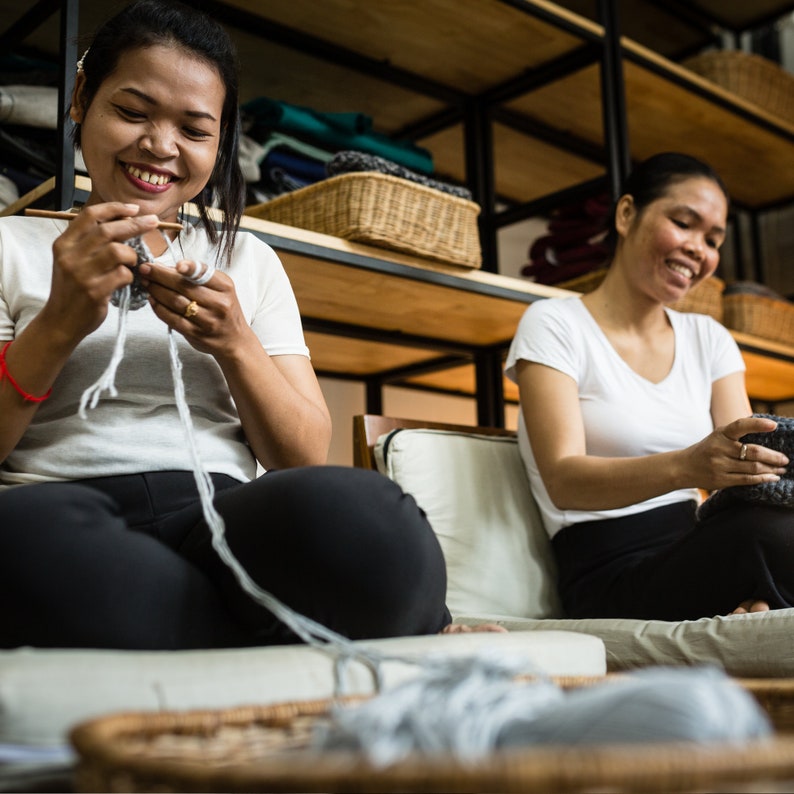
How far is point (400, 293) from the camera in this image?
161 cm

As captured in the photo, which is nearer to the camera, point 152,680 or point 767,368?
point 152,680

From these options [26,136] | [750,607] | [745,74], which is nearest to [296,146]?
[26,136]

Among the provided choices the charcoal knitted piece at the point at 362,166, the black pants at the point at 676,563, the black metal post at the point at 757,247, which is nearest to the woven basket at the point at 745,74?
the black metal post at the point at 757,247

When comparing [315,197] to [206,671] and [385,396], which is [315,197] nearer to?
[385,396]

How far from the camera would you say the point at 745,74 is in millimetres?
2244

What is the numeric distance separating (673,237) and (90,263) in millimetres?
926

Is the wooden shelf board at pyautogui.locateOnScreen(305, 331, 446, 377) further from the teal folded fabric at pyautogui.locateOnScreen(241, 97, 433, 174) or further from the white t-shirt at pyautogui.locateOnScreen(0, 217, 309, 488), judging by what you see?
the white t-shirt at pyautogui.locateOnScreen(0, 217, 309, 488)

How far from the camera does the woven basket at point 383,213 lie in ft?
4.65

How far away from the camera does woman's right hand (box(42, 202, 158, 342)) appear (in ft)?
2.50

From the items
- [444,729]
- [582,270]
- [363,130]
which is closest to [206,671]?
[444,729]

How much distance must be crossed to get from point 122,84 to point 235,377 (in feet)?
1.01

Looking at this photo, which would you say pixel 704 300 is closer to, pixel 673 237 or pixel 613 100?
pixel 613 100

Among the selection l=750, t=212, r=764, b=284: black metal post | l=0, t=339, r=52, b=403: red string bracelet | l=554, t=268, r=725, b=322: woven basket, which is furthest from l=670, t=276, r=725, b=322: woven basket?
l=0, t=339, r=52, b=403: red string bracelet

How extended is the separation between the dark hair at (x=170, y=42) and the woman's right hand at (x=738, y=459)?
0.57 m
